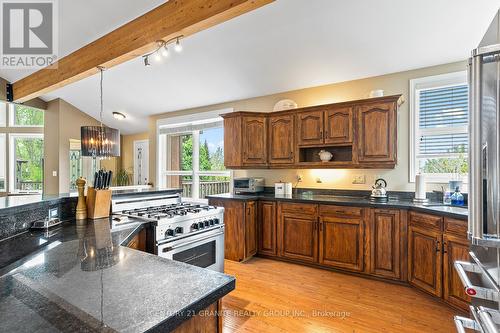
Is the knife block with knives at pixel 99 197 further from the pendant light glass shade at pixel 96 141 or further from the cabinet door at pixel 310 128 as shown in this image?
the cabinet door at pixel 310 128

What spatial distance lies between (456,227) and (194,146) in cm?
440

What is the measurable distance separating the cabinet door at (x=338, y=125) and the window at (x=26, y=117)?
705cm

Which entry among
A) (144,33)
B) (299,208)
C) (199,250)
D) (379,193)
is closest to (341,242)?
(299,208)

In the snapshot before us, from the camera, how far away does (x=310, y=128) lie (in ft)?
12.2

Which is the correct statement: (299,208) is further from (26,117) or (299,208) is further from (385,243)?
(26,117)

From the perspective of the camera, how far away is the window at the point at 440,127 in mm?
3111

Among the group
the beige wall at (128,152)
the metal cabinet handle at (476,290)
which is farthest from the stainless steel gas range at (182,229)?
the beige wall at (128,152)

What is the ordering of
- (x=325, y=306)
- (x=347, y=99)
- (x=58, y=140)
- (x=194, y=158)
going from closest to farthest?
(x=325, y=306)
(x=347, y=99)
(x=194, y=158)
(x=58, y=140)

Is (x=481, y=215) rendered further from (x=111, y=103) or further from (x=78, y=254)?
(x=111, y=103)

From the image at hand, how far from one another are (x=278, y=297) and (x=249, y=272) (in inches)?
27.4

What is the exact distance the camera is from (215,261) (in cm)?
269

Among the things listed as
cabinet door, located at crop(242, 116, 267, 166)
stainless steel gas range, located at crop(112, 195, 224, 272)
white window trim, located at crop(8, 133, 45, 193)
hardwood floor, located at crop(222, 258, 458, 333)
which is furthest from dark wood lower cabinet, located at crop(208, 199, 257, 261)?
white window trim, located at crop(8, 133, 45, 193)

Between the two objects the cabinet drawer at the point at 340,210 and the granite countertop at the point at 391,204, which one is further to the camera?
the cabinet drawer at the point at 340,210

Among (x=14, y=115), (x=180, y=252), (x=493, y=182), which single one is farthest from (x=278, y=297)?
(x=14, y=115)
